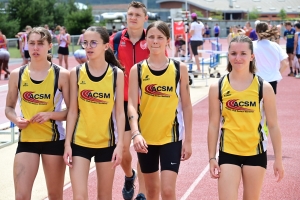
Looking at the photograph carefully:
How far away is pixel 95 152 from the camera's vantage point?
546cm

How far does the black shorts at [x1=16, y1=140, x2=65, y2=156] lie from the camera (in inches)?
216

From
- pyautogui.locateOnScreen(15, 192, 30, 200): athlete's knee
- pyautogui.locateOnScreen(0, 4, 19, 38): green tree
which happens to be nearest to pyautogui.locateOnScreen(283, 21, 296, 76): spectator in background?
pyautogui.locateOnScreen(15, 192, 30, 200): athlete's knee

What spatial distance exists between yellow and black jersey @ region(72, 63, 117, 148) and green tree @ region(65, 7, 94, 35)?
5001 cm

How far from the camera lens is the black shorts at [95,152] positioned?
17.7 ft

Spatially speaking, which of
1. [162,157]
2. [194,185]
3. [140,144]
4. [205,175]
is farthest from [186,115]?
[205,175]

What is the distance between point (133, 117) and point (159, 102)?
10.7 inches

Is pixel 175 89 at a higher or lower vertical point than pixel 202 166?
higher

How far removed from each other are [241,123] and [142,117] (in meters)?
0.96

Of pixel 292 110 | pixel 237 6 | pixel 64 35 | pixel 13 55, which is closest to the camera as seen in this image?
pixel 292 110

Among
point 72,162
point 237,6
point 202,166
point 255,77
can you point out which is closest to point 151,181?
point 72,162

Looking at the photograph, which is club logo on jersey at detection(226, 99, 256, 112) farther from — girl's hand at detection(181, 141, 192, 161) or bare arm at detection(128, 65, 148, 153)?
bare arm at detection(128, 65, 148, 153)

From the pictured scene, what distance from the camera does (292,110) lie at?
1445 centimetres

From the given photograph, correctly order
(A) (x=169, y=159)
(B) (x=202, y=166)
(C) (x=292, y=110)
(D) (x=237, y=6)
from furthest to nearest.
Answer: (D) (x=237, y=6), (C) (x=292, y=110), (B) (x=202, y=166), (A) (x=169, y=159)

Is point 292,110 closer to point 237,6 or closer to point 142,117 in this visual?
point 142,117
